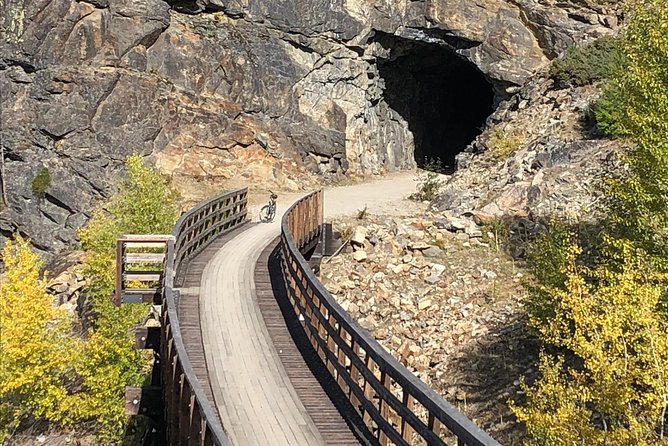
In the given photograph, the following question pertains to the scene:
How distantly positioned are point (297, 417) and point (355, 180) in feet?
112

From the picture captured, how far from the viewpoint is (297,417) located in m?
9.14

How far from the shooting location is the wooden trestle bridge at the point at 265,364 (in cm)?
767

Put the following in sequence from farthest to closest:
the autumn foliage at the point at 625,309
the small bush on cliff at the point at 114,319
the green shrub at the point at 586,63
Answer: the green shrub at the point at 586,63 < the small bush on cliff at the point at 114,319 < the autumn foliage at the point at 625,309

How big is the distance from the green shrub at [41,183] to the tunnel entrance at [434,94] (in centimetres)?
2327

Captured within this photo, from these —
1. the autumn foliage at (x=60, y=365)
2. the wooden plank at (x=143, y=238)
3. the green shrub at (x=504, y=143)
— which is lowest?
the autumn foliage at (x=60, y=365)

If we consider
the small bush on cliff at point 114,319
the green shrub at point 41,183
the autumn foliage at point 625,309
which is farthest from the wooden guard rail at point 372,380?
the green shrub at point 41,183

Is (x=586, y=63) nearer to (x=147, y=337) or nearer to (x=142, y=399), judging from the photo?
(x=147, y=337)

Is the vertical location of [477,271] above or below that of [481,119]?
below

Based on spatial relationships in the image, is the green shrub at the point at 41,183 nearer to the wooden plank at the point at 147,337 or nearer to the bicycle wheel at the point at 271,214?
the bicycle wheel at the point at 271,214

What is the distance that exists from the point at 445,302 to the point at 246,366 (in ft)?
34.9

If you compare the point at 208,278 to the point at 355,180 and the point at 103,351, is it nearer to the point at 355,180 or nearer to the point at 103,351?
the point at 103,351

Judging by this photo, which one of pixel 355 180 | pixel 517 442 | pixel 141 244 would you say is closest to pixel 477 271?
pixel 517 442

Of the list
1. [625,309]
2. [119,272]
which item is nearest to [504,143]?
[119,272]

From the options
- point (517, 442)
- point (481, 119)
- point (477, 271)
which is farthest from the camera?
point (481, 119)
